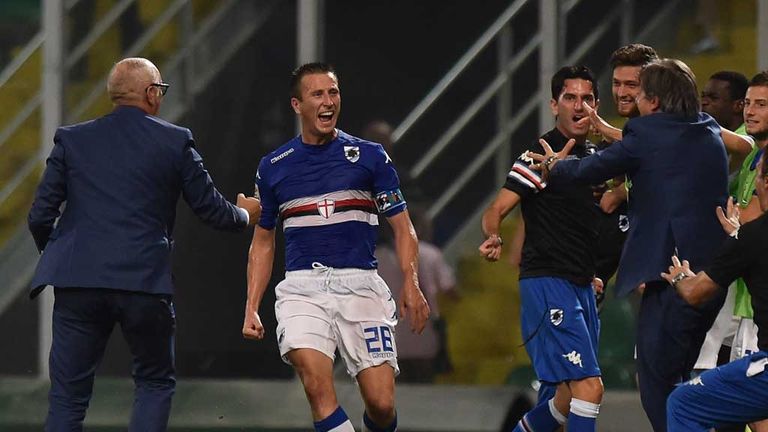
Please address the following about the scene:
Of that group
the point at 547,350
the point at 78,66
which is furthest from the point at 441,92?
the point at 547,350

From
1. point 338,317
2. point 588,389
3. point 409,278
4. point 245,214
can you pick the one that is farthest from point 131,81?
point 588,389

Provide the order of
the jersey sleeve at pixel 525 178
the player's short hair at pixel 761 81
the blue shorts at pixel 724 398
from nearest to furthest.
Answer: the blue shorts at pixel 724 398, the jersey sleeve at pixel 525 178, the player's short hair at pixel 761 81

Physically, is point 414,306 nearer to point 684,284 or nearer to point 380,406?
point 380,406

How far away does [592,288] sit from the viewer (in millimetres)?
8703

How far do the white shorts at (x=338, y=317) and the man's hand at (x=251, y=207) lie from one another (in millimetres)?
380

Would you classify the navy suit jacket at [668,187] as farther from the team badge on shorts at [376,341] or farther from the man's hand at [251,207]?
the man's hand at [251,207]

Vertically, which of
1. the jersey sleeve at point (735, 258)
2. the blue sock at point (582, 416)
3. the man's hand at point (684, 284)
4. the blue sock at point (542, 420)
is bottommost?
the blue sock at point (542, 420)

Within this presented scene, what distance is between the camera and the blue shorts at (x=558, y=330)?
842 cm

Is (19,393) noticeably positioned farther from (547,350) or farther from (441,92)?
(547,350)

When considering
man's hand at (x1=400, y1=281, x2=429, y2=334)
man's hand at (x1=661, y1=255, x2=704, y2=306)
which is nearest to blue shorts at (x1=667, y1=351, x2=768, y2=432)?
man's hand at (x1=661, y1=255, x2=704, y2=306)

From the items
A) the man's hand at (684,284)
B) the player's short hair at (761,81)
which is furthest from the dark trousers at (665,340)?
the player's short hair at (761,81)

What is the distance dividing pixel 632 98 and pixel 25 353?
5.59 m

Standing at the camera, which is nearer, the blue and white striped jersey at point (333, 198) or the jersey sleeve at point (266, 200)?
the blue and white striped jersey at point (333, 198)

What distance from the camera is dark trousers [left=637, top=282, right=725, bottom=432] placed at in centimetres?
764
